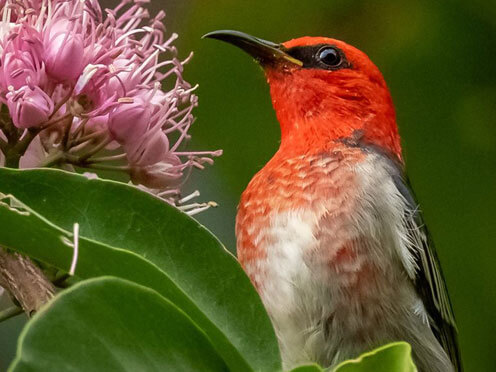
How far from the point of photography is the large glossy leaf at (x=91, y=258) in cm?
169

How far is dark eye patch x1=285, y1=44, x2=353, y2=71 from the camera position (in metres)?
4.09

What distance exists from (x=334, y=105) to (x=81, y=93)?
196 cm

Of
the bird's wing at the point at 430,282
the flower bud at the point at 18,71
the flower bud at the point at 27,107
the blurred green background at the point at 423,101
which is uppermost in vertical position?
the flower bud at the point at 18,71

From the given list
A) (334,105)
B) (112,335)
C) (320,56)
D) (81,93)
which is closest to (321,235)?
(334,105)

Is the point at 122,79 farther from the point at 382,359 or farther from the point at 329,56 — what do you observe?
the point at 329,56

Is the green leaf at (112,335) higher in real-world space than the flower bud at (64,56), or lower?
lower

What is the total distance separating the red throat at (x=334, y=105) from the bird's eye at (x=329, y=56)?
0.04m

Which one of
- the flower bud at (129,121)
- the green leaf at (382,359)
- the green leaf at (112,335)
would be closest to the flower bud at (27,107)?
the flower bud at (129,121)

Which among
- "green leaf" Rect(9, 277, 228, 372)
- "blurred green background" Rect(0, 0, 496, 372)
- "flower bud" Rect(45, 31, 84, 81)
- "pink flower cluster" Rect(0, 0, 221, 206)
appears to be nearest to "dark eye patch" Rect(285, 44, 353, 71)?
"blurred green background" Rect(0, 0, 496, 372)

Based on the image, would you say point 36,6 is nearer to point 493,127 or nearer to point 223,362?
point 223,362

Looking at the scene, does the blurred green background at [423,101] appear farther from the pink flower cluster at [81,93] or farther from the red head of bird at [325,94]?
the pink flower cluster at [81,93]

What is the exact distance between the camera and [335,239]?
133 inches

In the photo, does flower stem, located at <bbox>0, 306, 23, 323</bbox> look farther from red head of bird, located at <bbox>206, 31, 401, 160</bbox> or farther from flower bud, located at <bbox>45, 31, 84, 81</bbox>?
red head of bird, located at <bbox>206, 31, 401, 160</bbox>

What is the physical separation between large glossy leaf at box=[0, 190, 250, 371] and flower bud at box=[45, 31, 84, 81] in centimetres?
50
